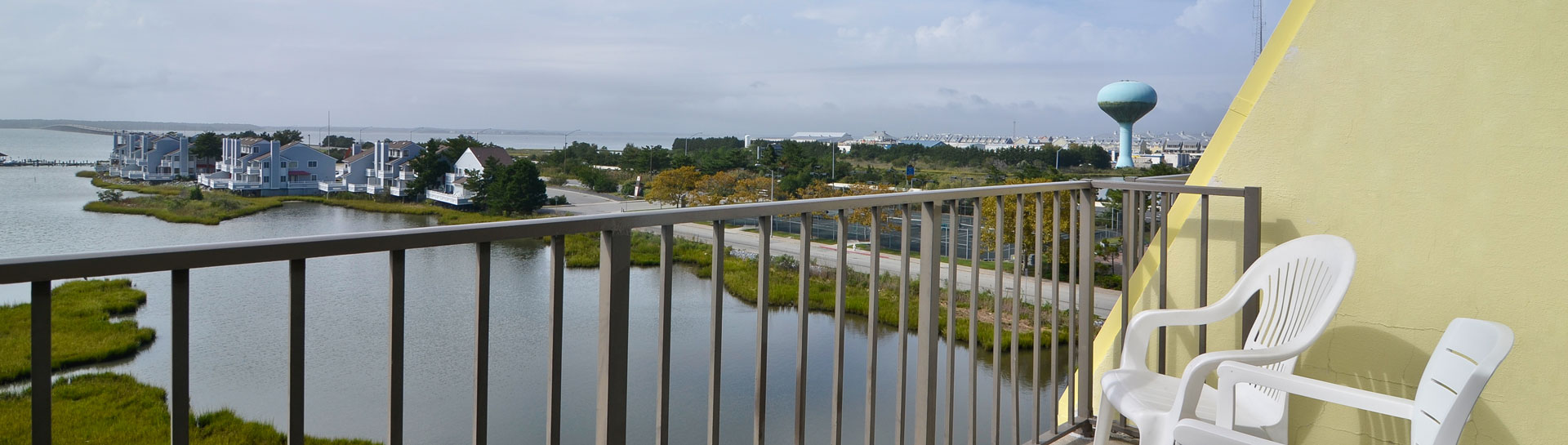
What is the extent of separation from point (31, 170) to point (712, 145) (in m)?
18.5

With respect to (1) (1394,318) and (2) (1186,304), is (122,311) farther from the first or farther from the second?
(1) (1394,318)

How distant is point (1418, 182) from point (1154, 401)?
94 centimetres

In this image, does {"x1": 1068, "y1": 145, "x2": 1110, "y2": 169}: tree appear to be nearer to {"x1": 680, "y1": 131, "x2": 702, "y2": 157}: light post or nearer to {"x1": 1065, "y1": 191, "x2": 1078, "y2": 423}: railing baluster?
{"x1": 680, "y1": 131, "x2": 702, "y2": 157}: light post

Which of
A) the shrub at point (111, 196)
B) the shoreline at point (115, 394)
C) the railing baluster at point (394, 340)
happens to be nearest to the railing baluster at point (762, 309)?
the railing baluster at point (394, 340)

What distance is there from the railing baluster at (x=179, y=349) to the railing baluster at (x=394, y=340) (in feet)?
0.67

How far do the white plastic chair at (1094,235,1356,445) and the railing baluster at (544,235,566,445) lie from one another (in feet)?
3.91

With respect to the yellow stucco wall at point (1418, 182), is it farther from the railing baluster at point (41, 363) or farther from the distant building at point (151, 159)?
the distant building at point (151, 159)

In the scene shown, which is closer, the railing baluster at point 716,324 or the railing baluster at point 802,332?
the railing baluster at point 716,324

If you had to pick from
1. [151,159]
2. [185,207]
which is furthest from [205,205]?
[151,159]

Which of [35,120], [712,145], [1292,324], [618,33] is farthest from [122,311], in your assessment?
[618,33]

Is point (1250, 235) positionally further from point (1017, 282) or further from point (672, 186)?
point (672, 186)

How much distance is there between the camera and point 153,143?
14.0 m

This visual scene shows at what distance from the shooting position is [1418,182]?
7.06ft

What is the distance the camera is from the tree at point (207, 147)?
567 inches
